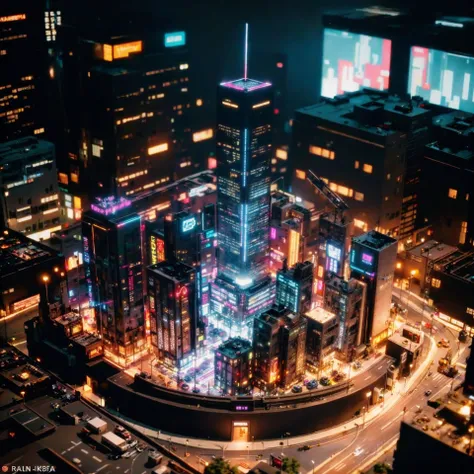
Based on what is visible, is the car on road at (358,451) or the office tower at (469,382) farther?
the car on road at (358,451)

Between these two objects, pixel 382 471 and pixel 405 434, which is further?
pixel 382 471

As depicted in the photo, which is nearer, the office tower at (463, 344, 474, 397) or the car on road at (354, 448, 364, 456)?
the office tower at (463, 344, 474, 397)

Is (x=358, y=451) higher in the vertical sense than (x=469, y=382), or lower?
lower

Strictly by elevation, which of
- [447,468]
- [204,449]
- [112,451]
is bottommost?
[204,449]

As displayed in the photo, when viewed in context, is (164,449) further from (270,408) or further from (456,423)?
(456,423)

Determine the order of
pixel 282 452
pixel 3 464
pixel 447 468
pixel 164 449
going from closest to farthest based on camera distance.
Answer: pixel 447 468, pixel 3 464, pixel 164 449, pixel 282 452

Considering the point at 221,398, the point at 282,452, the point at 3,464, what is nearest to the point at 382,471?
the point at 282,452

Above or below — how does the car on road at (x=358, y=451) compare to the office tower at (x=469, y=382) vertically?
below

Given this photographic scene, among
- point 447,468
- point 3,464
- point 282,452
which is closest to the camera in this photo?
point 447,468

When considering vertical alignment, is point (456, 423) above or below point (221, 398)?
above

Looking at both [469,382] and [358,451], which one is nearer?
[469,382]

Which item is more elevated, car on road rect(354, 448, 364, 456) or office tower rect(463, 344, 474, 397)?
office tower rect(463, 344, 474, 397)
